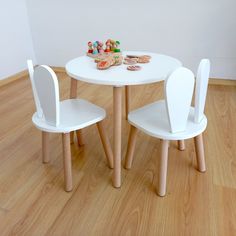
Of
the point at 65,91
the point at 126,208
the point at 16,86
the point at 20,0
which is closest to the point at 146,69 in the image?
the point at 126,208

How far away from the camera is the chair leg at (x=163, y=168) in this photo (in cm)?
113

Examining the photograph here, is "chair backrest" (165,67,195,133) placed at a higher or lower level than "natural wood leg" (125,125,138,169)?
higher

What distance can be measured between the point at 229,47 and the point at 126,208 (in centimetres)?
218

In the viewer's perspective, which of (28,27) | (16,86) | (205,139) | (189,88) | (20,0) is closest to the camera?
(189,88)

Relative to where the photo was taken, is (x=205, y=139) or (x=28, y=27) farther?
(x=28, y=27)

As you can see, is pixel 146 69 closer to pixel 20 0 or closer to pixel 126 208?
pixel 126 208

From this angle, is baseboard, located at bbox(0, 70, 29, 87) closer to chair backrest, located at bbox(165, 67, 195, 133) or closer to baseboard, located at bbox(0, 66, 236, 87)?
baseboard, located at bbox(0, 66, 236, 87)

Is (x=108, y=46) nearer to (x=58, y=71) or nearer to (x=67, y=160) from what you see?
(x=67, y=160)

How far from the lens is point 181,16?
8.55 feet

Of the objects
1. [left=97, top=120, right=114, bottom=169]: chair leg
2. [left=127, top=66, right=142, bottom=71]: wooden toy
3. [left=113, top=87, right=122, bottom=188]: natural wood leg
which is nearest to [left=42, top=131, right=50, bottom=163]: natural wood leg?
[left=97, top=120, right=114, bottom=169]: chair leg

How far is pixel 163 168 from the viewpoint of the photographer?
1.16 m

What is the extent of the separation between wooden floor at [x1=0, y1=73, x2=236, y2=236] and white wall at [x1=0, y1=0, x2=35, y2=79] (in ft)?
4.47

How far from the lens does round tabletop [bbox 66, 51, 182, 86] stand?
43.1 inches

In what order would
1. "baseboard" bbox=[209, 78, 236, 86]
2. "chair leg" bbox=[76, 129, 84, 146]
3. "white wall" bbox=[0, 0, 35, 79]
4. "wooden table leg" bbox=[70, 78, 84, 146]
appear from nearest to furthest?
"wooden table leg" bbox=[70, 78, 84, 146], "chair leg" bbox=[76, 129, 84, 146], "baseboard" bbox=[209, 78, 236, 86], "white wall" bbox=[0, 0, 35, 79]
